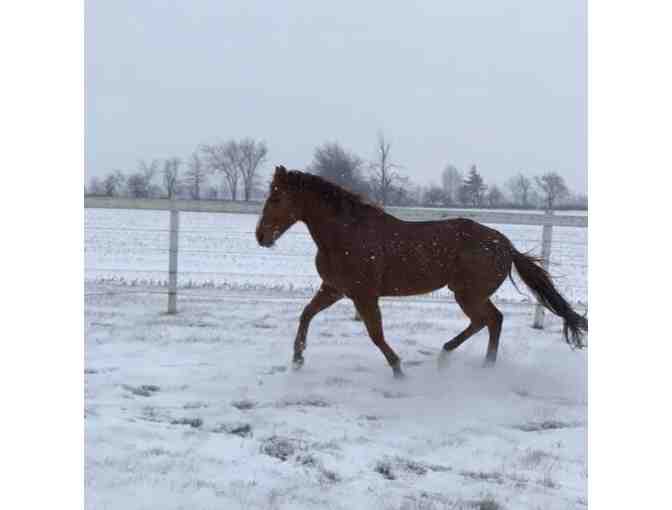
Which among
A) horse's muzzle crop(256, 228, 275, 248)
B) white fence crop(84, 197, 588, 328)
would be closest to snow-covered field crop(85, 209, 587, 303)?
white fence crop(84, 197, 588, 328)

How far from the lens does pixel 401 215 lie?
508cm

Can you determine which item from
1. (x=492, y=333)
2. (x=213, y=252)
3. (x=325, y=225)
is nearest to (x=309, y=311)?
(x=325, y=225)

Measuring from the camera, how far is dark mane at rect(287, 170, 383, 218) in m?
3.34

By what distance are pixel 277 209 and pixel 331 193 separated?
0.38m

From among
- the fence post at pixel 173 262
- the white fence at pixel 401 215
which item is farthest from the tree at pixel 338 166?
the fence post at pixel 173 262

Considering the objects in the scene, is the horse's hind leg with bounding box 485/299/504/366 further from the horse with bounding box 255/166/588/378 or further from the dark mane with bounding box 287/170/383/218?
the dark mane with bounding box 287/170/383/218

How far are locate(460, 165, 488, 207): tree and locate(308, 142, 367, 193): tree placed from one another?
100cm

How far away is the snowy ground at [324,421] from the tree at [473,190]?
51.3 inches

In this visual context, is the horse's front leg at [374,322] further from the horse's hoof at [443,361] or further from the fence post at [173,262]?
the fence post at [173,262]

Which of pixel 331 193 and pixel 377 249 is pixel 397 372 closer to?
pixel 377 249

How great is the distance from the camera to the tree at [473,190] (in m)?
4.79
